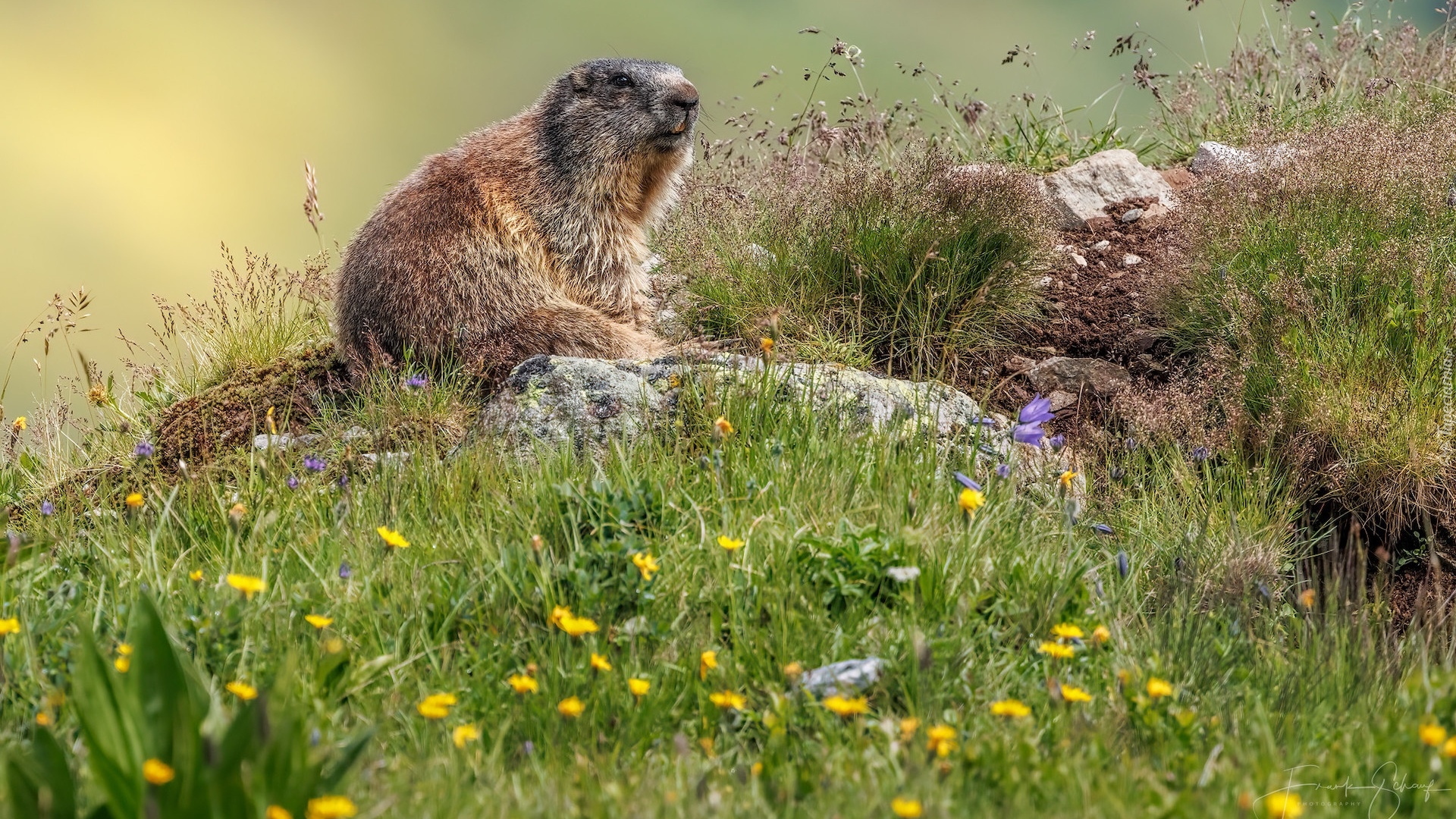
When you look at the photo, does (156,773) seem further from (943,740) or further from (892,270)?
(892,270)

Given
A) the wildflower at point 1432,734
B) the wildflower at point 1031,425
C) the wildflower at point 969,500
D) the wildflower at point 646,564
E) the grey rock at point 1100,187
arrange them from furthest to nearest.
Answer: the grey rock at point 1100,187 → the wildflower at point 1031,425 → the wildflower at point 969,500 → the wildflower at point 646,564 → the wildflower at point 1432,734

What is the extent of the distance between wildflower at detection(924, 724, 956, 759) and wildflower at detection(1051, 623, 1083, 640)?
0.58 m

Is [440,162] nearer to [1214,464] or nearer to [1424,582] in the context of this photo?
[1214,464]

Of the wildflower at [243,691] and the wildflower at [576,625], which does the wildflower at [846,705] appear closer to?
the wildflower at [576,625]

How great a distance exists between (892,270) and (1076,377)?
1211 millimetres

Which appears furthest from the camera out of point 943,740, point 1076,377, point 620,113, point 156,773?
point 620,113

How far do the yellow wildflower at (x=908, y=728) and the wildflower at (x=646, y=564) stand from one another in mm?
866

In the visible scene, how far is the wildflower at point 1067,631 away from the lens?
3070mm

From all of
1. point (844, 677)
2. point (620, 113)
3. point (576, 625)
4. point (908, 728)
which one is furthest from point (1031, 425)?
point (620, 113)

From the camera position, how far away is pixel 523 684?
9.20 ft

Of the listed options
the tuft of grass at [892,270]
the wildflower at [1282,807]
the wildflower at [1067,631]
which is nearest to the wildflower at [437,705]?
the wildflower at [1067,631]

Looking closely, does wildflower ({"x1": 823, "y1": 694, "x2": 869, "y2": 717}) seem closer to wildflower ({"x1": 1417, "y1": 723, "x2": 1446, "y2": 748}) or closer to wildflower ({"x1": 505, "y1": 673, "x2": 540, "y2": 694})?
wildflower ({"x1": 505, "y1": 673, "x2": 540, "y2": 694})

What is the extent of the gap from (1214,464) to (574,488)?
3395 millimetres

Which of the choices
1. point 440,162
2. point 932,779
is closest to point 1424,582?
point 932,779
